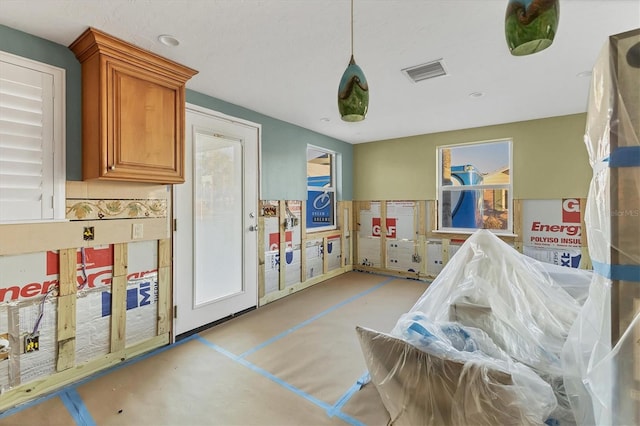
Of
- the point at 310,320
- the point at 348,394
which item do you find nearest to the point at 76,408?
the point at 348,394

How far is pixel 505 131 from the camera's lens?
13.7ft

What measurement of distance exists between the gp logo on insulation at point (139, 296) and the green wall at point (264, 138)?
3.18ft

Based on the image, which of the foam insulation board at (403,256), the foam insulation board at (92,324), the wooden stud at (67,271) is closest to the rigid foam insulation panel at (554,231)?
the foam insulation board at (403,256)

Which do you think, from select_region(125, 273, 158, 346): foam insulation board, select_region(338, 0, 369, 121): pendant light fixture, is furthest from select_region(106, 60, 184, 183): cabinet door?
select_region(338, 0, 369, 121): pendant light fixture

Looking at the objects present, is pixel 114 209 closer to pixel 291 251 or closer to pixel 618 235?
pixel 291 251

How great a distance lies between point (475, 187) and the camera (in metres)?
4.54

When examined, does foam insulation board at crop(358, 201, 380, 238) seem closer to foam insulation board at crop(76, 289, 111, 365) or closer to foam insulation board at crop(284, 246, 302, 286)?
foam insulation board at crop(284, 246, 302, 286)

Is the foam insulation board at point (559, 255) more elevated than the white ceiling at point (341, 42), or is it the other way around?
the white ceiling at point (341, 42)

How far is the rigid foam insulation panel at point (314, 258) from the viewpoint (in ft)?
14.9

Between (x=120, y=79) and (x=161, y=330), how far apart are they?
209cm

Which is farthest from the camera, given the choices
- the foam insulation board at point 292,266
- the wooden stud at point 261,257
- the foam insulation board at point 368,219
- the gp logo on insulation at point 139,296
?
the foam insulation board at point 368,219

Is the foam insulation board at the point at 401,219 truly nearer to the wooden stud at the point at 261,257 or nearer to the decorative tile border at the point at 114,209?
the wooden stud at the point at 261,257

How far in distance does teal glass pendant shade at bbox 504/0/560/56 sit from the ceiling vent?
164cm

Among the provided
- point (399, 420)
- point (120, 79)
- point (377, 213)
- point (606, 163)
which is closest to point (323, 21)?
point (120, 79)
